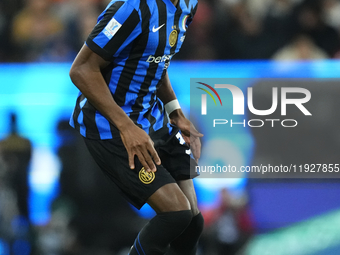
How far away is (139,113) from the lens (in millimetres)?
1833

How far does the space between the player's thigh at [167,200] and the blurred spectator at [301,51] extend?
2.21m

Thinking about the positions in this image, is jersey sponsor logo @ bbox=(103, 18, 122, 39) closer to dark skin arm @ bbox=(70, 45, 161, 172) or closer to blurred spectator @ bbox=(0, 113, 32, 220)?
dark skin arm @ bbox=(70, 45, 161, 172)

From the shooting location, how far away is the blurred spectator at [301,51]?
3547 millimetres

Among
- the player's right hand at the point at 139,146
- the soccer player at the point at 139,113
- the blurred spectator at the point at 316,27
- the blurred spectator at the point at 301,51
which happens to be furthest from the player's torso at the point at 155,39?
the blurred spectator at the point at 316,27

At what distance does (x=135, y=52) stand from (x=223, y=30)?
2146mm

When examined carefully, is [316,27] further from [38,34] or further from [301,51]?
[38,34]

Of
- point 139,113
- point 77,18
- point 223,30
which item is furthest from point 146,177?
point 77,18

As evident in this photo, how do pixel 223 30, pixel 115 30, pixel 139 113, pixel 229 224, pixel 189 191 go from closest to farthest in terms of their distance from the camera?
pixel 115 30 → pixel 139 113 → pixel 189 191 → pixel 229 224 → pixel 223 30

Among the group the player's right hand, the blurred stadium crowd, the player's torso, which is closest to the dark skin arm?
the player's right hand

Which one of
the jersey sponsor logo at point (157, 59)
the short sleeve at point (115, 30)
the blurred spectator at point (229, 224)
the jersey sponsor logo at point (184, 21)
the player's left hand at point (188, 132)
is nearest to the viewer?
the short sleeve at point (115, 30)

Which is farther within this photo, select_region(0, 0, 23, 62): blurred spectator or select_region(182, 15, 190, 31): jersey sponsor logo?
select_region(0, 0, 23, 62): blurred spectator

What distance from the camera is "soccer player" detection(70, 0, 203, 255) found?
1.63 meters

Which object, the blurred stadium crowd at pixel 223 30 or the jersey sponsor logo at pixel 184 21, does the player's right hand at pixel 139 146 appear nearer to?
the jersey sponsor logo at pixel 184 21

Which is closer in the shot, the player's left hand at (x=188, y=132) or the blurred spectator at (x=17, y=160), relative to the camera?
the player's left hand at (x=188, y=132)
